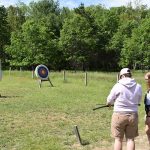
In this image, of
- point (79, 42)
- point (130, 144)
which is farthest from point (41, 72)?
point (79, 42)

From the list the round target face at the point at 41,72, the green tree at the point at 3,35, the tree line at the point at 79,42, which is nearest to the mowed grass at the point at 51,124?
the round target face at the point at 41,72

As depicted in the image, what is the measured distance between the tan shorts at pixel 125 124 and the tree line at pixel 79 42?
175 feet

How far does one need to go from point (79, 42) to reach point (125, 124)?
197 feet

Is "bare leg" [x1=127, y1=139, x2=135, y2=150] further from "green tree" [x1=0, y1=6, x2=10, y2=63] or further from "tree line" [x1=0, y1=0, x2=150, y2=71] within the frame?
"green tree" [x1=0, y1=6, x2=10, y2=63]

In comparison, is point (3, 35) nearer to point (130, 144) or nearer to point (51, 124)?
point (51, 124)

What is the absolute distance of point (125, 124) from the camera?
24.6 ft

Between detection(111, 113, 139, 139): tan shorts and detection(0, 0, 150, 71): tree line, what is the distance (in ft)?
175

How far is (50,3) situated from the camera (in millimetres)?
93188

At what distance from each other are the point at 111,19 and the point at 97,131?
63492 millimetres

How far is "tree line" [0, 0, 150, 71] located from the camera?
63.4 meters

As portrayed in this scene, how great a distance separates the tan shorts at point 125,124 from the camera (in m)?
7.45

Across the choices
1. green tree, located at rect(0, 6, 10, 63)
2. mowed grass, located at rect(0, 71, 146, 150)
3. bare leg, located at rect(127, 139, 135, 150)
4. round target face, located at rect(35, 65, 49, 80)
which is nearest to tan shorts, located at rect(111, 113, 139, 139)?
bare leg, located at rect(127, 139, 135, 150)

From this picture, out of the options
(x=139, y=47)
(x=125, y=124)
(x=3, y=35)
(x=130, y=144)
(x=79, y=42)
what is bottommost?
(x=130, y=144)

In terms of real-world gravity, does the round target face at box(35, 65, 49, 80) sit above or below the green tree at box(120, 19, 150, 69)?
below
